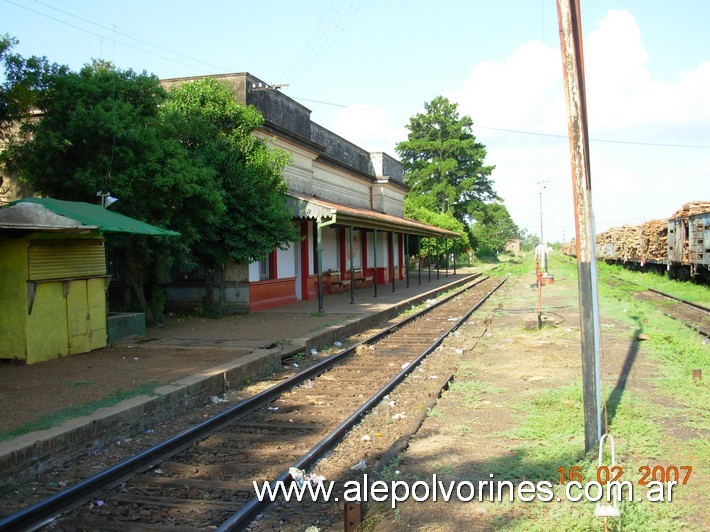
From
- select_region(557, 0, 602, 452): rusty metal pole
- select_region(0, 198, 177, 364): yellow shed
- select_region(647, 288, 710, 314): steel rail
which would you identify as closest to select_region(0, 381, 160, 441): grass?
select_region(0, 198, 177, 364): yellow shed

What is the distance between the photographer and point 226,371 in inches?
337

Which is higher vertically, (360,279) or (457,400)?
(360,279)

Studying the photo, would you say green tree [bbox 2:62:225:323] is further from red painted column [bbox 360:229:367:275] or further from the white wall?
red painted column [bbox 360:229:367:275]

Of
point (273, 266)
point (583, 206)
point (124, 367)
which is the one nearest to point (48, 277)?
point (124, 367)

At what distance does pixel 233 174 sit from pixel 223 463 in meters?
10.8

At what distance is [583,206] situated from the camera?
5375mm

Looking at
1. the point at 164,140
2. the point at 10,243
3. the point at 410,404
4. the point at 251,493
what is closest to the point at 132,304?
the point at 164,140

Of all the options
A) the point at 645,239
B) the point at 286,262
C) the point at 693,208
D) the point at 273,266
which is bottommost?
the point at 273,266

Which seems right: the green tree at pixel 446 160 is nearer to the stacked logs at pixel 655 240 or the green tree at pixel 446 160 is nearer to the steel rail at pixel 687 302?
the stacked logs at pixel 655 240

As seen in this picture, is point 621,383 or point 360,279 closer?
point 621,383

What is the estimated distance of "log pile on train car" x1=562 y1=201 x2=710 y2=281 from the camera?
22984 millimetres

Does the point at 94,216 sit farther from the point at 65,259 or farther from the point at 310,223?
the point at 310,223

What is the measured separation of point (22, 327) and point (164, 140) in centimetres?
523
